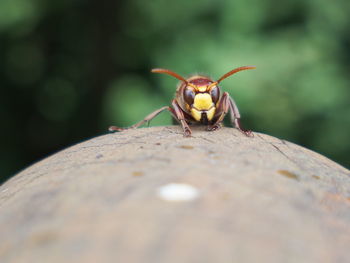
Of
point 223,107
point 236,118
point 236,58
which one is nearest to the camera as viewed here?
point 236,118

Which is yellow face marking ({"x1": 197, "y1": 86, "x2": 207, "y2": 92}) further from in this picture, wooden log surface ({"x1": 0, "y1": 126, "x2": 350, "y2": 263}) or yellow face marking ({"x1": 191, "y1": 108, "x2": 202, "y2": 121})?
wooden log surface ({"x1": 0, "y1": 126, "x2": 350, "y2": 263})

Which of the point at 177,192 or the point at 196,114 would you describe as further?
the point at 196,114

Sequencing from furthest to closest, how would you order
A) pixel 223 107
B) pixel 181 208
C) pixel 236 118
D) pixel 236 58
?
pixel 236 58 < pixel 223 107 < pixel 236 118 < pixel 181 208

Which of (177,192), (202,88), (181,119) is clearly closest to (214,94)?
(202,88)

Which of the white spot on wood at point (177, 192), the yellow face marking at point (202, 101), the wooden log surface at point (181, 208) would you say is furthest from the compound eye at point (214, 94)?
the white spot on wood at point (177, 192)

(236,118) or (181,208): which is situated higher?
(181,208)

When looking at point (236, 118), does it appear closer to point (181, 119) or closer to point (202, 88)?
point (202, 88)

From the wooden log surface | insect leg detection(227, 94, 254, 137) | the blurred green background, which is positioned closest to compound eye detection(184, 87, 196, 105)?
insect leg detection(227, 94, 254, 137)
